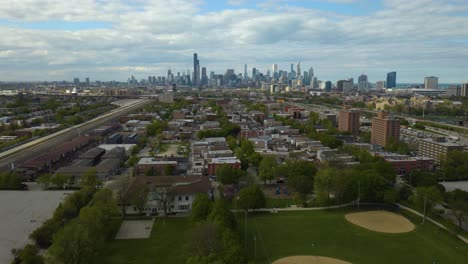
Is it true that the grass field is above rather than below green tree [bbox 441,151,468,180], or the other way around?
below

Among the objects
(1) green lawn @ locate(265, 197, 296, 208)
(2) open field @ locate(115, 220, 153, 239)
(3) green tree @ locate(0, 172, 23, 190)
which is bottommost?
(2) open field @ locate(115, 220, 153, 239)

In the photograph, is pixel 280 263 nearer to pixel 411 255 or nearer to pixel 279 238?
pixel 279 238

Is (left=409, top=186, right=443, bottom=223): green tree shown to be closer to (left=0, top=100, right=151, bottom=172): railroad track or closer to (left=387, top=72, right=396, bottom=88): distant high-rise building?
(left=0, top=100, right=151, bottom=172): railroad track

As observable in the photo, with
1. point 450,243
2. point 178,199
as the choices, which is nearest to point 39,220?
point 178,199

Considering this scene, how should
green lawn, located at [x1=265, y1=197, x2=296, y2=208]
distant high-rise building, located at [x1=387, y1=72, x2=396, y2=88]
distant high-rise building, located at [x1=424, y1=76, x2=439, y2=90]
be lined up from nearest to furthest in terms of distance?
green lawn, located at [x1=265, y1=197, x2=296, y2=208]
distant high-rise building, located at [x1=424, y1=76, x2=439, y2=90]
distant high-rise building, located at [x1=387, y1=72, x2=396, y2=88]

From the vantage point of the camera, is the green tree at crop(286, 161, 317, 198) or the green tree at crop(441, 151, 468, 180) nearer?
the green tree at crop(286, 161, 317, 198)

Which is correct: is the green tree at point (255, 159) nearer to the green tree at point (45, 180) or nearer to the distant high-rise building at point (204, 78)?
the green tree at point (45, 180)

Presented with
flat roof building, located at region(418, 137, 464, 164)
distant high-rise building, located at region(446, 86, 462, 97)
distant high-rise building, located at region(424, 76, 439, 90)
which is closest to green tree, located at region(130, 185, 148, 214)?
flat roof building, located at region(418, 137, 464, 164)

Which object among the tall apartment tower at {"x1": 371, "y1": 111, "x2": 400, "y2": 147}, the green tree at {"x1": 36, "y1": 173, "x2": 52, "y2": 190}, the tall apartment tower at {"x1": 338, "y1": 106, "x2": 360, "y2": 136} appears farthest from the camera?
the tall apartment tower at {"x1": 338, "y1": 106, "x2": 360, "y2": 136}
